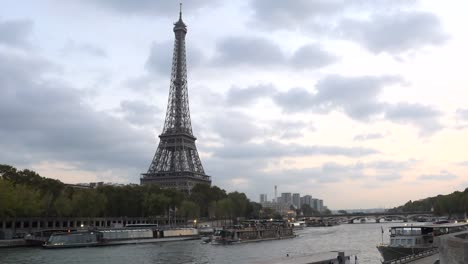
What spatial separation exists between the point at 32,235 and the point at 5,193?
26.2 ft

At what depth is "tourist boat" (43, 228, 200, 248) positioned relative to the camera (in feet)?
246

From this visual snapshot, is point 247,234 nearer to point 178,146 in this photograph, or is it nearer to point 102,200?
point 102,200

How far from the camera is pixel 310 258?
30.9m

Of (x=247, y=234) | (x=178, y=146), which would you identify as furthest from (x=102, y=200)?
(x=178, y=146)

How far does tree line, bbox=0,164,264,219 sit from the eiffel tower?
35.3 feet

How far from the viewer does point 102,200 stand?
114 m

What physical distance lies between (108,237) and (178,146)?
107m

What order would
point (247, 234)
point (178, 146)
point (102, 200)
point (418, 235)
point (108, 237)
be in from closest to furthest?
point (418, 235), point (108, 237), point (247, 234), point (102, 200), point (178, 146)

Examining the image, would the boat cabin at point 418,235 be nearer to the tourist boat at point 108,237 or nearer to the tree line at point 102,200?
the tourist boat at point 108,237

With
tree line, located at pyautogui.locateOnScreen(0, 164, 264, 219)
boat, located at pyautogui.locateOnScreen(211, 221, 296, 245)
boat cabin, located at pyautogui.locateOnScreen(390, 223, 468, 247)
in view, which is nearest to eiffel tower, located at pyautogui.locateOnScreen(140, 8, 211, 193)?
tree line, located at pyautogui.locateOnScreen(0, 164, 264, 219)

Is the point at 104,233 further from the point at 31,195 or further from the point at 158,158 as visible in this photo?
the point at 158,158

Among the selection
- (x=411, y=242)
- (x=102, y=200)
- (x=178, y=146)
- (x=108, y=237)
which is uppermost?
(x=178, y=146)

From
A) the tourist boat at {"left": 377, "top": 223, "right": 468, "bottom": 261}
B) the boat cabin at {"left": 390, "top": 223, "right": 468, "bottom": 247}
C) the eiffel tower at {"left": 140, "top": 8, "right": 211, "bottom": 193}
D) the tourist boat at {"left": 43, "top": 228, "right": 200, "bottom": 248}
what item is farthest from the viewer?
the eiffel tower at {"left": 140, "top": 8, "right": 211, "bottom": 193}

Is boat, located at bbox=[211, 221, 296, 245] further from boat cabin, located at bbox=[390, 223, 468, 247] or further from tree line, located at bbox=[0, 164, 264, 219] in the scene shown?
boat cabin, located at bbox=[390, 223, 468, 247]
